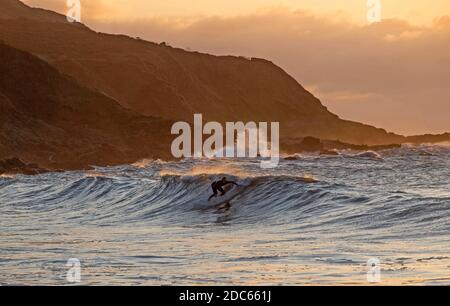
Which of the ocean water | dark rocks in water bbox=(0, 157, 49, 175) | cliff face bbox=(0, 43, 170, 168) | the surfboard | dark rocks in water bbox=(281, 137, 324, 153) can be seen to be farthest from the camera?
dark rocks in water bbox=(281, 137, 324, 153)

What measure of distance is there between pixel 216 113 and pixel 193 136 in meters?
54.0

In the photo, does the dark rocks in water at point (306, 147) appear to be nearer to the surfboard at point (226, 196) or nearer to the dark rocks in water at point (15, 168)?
the dark rocks in water at point (15, 168)

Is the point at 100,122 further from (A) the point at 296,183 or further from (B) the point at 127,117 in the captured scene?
(A) the point at 296,183

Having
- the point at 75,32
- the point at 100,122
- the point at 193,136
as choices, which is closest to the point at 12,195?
the point at 100,122

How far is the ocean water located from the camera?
11281 millimetres

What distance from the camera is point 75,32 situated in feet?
637

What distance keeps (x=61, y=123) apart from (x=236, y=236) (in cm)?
9552

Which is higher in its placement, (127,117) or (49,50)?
(49,50)

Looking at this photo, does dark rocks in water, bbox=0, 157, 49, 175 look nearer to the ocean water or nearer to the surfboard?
the ocean water

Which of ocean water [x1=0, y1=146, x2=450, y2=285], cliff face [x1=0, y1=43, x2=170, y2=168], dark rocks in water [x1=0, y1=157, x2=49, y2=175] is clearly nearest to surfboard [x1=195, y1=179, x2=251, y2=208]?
ocean water [x1=0, y1=146, x2=450, y2=285]

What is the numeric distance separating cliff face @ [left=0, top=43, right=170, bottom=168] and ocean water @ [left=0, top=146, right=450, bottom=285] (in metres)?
61.9

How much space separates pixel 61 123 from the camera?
110 m

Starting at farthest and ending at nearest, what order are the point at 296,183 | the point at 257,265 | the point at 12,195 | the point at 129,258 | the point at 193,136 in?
the point at 193,136 < the point at 12,195 < the point at 296,183 < the point at 129,258 < the point at 257,265
